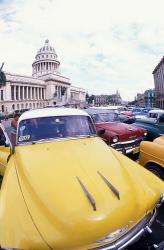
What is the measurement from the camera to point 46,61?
123 metres

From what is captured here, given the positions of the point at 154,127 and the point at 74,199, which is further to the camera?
the point at 154,127

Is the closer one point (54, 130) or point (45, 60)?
point (54, 130)

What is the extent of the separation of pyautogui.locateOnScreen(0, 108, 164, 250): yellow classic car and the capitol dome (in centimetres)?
12378

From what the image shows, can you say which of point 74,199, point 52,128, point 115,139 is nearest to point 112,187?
point 74,199

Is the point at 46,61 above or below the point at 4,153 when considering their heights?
above

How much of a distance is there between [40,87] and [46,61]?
15.5m

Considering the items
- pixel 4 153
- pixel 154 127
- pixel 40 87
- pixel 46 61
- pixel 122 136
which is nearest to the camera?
pixel 4 153

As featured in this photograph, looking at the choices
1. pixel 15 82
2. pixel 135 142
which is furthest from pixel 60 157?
pixel 15 82

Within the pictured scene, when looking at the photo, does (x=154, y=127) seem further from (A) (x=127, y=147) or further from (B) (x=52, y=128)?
(B) (x=52, y=128)

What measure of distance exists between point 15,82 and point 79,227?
102m

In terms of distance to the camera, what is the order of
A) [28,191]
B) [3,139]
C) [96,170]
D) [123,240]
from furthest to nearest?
[3,139] < [96,170] < [28,191] < [123,240]

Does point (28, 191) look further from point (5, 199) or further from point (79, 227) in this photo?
point (79, 227)

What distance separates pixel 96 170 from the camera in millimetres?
2998

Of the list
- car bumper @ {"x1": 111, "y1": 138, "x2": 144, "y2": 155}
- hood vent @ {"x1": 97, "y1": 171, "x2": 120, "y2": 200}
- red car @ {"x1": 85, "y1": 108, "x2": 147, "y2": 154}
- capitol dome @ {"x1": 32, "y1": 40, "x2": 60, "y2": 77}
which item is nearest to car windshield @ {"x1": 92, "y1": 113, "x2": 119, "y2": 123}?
red car @ {"x1": 85, "y1": 108, "x2": 147, "y2": 154}
